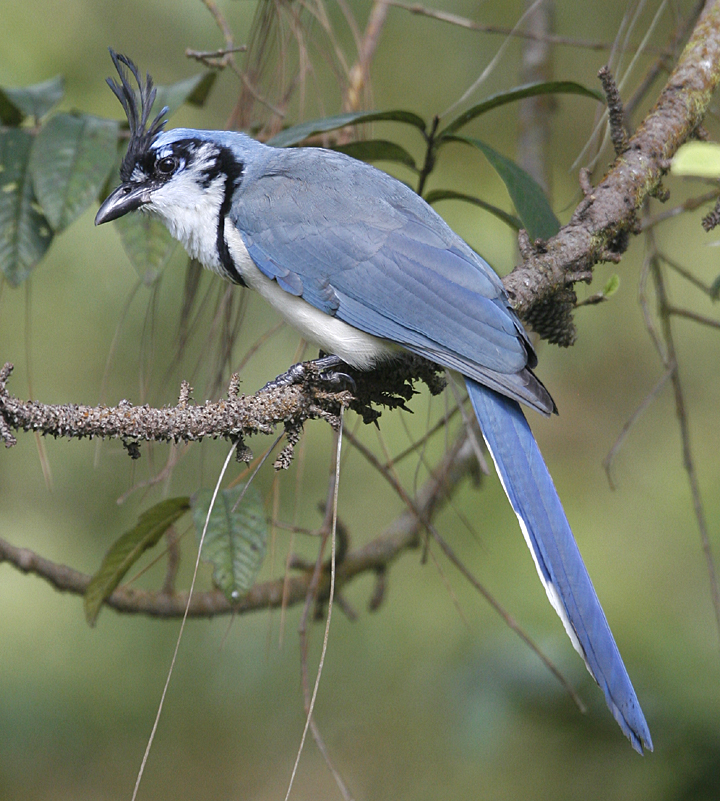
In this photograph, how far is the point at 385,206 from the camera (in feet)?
8.38

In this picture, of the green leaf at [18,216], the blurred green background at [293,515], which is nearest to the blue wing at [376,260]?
the green leaf at [18,216]

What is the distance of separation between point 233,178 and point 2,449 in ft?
6.72

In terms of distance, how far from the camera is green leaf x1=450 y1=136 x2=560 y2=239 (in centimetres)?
245

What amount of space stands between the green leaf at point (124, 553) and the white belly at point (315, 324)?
0.62 m

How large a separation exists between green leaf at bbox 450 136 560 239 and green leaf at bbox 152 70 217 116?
901mm

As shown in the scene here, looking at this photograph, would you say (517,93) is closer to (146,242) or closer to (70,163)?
(146,242)

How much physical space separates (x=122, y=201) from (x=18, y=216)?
313mm

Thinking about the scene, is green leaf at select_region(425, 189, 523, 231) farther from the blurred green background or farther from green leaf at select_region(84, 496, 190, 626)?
green leaf at select_region(84, 496, 190, 626)

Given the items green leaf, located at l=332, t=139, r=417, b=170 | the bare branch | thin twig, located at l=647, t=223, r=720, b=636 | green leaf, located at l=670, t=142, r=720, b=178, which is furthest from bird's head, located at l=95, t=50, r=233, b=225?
green leaf, located at l=670, t=142, r=720, b=178

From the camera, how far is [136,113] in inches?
105

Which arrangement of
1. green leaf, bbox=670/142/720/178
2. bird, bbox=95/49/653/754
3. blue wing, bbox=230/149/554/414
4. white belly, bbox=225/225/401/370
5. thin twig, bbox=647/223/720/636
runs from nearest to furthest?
green leaf, bbox=670/142/720/178 → bird, bbox=95/49/653/754 → blue wing, bbox=230/149/554/414 → white belly, bbox=225/225/401/370 → thin twig, bbox=647/223/720/636

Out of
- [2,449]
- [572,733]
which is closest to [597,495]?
[572,733]

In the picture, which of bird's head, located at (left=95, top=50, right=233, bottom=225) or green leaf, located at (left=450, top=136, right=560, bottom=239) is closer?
green leaf, located at (left=450, top=136, right=560, bottom=239)

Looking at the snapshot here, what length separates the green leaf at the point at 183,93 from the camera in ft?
8.98
